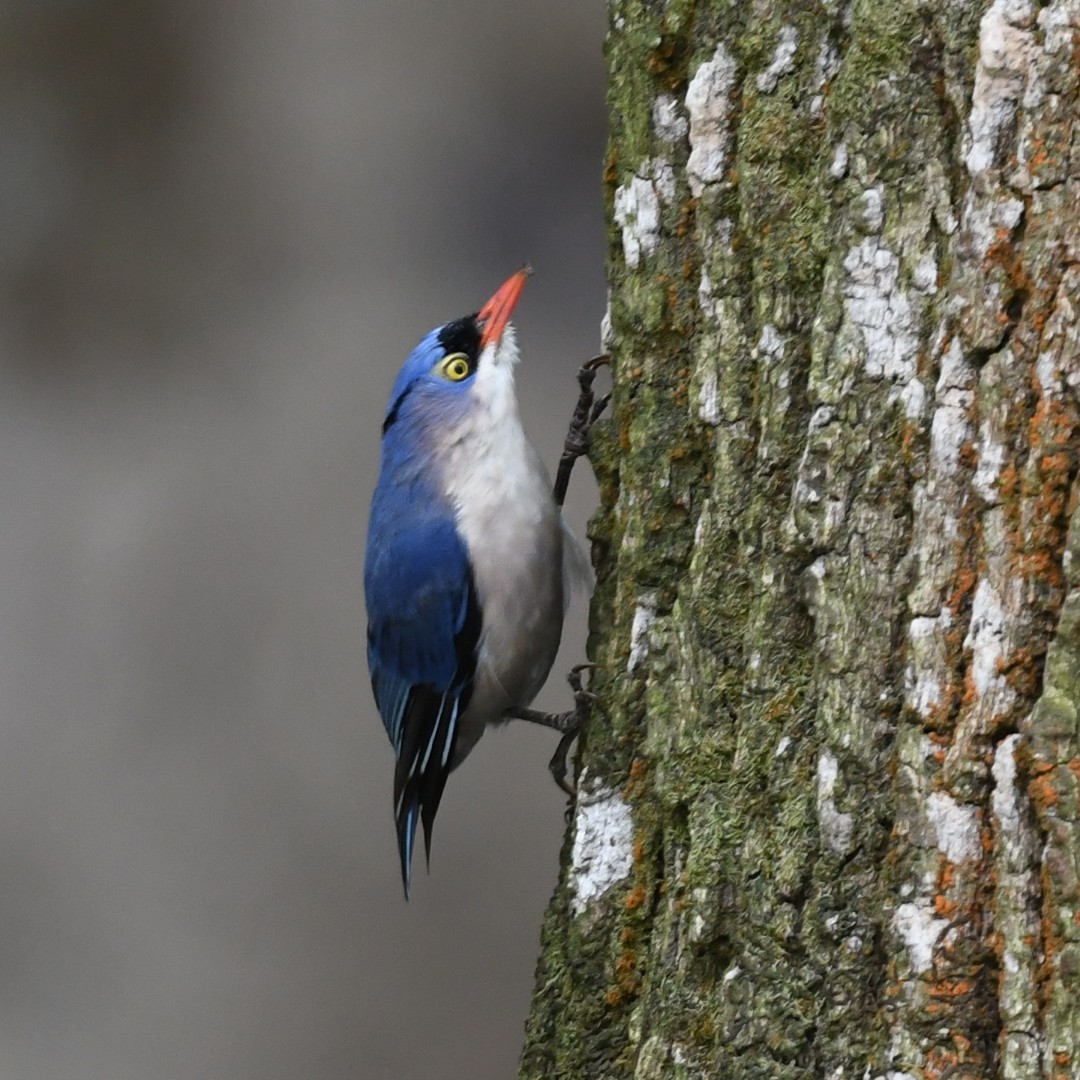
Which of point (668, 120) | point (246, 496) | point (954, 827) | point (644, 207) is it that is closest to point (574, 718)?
point (644, 207)

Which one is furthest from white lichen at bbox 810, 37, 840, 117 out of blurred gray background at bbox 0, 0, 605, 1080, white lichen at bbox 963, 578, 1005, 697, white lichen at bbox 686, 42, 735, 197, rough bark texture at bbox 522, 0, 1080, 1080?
blurred gray background at bbox 0, 0, 605, 1080

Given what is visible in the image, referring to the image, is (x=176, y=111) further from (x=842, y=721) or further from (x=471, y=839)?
(x=842, y=721)

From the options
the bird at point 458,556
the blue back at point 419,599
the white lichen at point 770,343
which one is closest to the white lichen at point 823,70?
the white lichen at point 770,343

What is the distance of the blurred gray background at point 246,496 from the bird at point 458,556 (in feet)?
4.79

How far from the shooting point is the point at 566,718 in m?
3.13

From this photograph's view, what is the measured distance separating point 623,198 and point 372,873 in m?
3.26

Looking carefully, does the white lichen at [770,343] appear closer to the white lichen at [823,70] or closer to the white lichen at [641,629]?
the white lichen at [823,70]

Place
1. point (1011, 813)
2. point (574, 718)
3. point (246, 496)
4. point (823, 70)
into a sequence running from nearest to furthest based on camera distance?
point (1011, 813), point (823, 70), point (574, 718), point (246, 496)

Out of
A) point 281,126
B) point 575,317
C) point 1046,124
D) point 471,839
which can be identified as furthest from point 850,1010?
point 281,126

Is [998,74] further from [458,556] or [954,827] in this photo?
[458,556]

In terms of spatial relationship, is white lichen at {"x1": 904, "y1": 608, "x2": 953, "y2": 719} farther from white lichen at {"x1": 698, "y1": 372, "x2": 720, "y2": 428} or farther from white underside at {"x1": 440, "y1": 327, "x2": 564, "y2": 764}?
white underside at {"x1": 440, "y1": 327, "x2": 564, "y2": 764}

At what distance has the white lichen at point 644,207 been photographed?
2.25 meters

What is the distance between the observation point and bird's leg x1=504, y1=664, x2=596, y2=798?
8.57 feet

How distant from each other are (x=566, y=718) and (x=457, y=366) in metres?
0.86
